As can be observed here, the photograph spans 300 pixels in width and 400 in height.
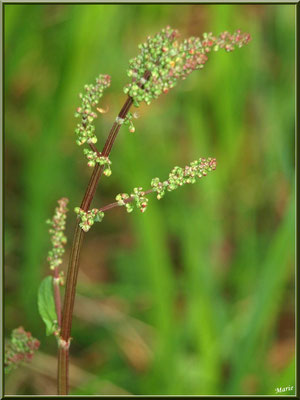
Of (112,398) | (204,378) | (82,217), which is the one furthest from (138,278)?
(82,217)

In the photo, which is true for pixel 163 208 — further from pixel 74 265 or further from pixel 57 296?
pixel 74 265

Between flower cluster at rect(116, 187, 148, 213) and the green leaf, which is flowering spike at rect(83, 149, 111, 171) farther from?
the green leaf

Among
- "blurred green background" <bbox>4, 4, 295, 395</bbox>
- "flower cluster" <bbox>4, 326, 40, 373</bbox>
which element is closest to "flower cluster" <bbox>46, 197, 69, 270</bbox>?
"flower cluster" <bbox>4, 326, 40, 373</bbox>

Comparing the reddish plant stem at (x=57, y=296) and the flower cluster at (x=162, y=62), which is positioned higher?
the flower cluster at (x=162, y=62)

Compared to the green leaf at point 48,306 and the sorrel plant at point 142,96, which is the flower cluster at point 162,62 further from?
the green leaf at point 48,306

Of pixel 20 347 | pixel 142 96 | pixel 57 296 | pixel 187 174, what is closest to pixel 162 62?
pixel 142 96

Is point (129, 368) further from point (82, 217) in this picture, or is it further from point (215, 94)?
point (82, 217)

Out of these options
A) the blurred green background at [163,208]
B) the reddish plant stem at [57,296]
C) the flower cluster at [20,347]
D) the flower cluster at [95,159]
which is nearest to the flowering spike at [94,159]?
the flower cluster at [95,159]
